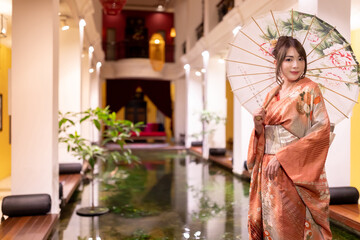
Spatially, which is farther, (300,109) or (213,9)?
(213,9)

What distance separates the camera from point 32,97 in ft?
13.7

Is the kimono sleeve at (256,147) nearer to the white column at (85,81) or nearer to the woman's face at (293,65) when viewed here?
the woman's face at (293,65)

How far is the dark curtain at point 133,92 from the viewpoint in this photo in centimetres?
1691

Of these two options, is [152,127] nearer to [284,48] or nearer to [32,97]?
[32,97]

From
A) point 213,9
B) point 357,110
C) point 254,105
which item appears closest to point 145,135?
point 213,9

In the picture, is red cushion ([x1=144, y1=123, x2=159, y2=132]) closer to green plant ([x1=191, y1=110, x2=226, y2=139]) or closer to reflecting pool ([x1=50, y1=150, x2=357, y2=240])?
green plant ([x1=191, y1=110, x2=226, y2=139])

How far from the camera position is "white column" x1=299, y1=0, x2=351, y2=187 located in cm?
418

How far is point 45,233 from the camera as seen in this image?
3533mm

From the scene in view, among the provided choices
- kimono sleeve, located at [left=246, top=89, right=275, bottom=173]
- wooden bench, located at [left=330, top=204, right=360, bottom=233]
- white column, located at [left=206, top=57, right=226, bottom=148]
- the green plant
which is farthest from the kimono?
white column, located at [left=206, top=57, right=226, bottom=148]

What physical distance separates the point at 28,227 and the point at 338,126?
3.72 metres

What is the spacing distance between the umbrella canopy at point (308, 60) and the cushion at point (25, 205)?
2812 millimetres

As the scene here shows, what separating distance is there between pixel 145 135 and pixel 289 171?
14.3 metres

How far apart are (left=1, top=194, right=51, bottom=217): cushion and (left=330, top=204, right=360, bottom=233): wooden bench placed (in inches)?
131

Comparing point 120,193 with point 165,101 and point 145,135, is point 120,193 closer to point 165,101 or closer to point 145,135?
point 145,135
